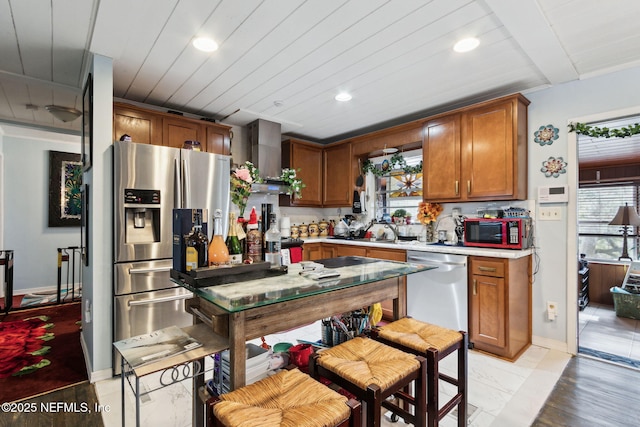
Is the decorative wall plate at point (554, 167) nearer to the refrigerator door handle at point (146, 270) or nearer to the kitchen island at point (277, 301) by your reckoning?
the kitchen island at point (277, 301)

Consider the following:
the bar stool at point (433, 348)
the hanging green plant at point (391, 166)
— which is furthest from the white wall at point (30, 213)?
the bar stool at point (433, 348)

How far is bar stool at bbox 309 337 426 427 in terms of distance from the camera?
1.17 meters

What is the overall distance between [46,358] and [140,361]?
2384 millimetres

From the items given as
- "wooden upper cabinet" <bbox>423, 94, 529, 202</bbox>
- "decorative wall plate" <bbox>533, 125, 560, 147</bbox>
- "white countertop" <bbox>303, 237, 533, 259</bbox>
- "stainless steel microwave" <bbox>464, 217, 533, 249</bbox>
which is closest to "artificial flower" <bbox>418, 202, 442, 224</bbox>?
"wooden upper cabinet" <bbox>423, 94, 529, 202</bbox>

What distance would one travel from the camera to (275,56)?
2.47m

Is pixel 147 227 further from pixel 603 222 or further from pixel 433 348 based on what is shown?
pixel 603 222

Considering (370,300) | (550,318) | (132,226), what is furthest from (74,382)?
(550,318)

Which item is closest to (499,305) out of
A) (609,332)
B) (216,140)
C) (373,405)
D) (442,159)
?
(442,159)

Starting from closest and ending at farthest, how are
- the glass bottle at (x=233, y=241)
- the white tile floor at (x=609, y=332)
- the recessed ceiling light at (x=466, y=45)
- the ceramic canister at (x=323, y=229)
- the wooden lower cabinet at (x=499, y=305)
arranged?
the glass bottle at (x=233, y=241) → the recessed ceiling light at (x=466, y=45) → the wooden lower cabinet at (x=499, y=305) → the white tile floor at (x=609, y=332) → the ceramic canister at (x=323, y=229)

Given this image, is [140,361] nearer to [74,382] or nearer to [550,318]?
[74,382]

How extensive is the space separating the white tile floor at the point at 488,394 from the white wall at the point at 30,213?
3852 mm

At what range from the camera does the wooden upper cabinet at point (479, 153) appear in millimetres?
2918

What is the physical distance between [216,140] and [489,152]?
2.97 metres

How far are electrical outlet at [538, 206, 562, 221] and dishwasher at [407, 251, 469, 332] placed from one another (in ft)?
2.83
